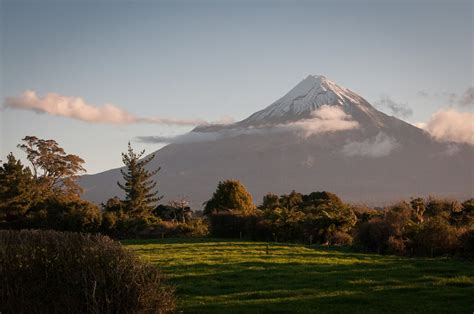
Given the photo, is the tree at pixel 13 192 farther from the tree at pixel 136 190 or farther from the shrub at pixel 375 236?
the shrub at pixel 375 236

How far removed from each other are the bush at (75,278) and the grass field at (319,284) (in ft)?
8.52

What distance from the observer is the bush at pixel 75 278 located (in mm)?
10852

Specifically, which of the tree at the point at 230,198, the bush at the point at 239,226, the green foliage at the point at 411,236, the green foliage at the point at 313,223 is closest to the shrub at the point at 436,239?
the green foliage at the point at 411,236

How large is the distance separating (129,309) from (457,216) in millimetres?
30955

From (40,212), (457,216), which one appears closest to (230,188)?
(40,212)

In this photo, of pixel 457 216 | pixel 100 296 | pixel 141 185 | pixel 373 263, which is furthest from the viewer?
pixel 141 185

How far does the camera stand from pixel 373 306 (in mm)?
12914

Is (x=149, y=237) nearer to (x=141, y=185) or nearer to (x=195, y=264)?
(x=141, y=185)

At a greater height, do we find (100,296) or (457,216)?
(457,216)

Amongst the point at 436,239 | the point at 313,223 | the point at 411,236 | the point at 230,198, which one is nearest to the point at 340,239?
the point at 313,223

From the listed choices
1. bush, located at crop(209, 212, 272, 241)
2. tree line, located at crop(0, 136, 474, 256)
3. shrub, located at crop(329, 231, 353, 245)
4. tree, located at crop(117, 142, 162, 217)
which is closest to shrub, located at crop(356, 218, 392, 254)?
tree line, located at crop(0, 136, 474, 256)

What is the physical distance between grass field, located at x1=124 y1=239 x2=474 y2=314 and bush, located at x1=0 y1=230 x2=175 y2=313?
8.52ft

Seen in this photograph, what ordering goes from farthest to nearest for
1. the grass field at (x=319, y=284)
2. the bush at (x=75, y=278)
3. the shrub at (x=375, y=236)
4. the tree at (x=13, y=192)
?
the tree at (x=13, y=192) → the shrub at (x=375, y=236) → the grass field at (x=319, y=284) → the bush at (x=75, y=278)

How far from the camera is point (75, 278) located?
1097 centimetres
